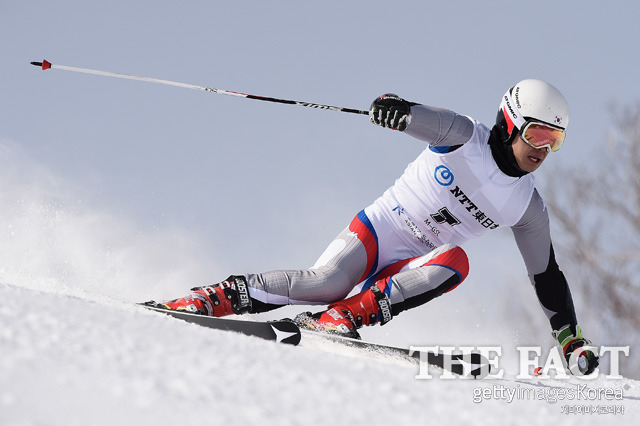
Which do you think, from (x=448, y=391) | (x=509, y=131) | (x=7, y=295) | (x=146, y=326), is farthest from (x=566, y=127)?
(x=7, y=295)

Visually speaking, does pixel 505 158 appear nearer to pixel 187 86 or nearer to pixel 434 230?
pixel 434 230

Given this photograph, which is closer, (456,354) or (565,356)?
(456,354)

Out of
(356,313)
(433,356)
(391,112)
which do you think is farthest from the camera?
(356,313)

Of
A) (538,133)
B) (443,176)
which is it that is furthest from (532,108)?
(443,176)

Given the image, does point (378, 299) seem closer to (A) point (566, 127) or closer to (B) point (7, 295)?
(A) point (566, 127)

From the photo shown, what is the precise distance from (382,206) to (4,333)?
296cm

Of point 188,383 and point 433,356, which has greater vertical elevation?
point 433,356

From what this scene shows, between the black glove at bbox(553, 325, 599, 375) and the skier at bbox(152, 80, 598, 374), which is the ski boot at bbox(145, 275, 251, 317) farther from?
the black glove at bbox(553, 325, 599, 375)

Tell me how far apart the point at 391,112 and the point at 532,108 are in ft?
2.93

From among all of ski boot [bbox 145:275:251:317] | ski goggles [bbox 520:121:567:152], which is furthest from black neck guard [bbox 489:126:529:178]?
ski boot [bbox 145:275:251:317]

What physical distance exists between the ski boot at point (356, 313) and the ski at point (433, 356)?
267mm

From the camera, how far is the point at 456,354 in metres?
3.30

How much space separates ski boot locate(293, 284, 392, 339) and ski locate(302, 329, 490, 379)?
0.27 meters

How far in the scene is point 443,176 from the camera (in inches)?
161
